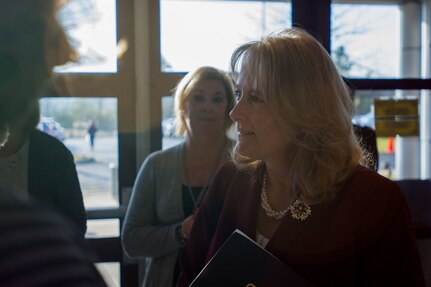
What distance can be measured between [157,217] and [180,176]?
204 mm

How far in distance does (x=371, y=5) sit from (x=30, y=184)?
182cm

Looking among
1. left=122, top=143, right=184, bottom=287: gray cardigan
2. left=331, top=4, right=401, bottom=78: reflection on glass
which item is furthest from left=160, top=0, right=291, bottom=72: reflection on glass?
left=122, top=143, right=184, bottom=287: gray cardigan

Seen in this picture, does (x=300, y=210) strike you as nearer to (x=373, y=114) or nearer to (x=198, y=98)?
(x=198, y=98)

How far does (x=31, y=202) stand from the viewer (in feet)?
1.78

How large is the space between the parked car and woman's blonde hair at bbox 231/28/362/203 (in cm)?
121

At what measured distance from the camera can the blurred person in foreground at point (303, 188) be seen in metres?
1.27

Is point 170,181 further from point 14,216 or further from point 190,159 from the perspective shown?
point 14,216

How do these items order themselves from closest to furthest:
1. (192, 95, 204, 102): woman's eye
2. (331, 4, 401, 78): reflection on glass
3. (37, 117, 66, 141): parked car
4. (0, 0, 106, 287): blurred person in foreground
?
(0, 0, 106, 287): blurred person in foreground
(192, 95, 204, 102): woman's eye
(37, 117, 66, 141): parked car
(331, 4, 401, 78): reflection on glass

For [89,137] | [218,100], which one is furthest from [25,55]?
[89,137]

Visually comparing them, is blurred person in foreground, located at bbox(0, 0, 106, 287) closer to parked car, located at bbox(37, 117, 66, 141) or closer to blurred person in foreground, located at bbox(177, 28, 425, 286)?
blurred person in foreground, located at bbox(177, 28, 425, 286)

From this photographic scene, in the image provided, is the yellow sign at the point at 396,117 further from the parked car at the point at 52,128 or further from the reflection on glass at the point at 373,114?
the parked car at the point at 52,128

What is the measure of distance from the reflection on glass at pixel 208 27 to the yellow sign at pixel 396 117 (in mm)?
655

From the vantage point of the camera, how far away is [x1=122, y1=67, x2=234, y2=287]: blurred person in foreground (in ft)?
6.73

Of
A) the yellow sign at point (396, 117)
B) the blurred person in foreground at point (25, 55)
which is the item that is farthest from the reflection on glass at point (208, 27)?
the blurred person in foreground at point (25, 55)
